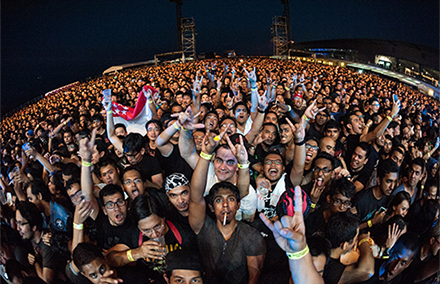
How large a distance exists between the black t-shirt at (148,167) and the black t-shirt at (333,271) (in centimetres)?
237

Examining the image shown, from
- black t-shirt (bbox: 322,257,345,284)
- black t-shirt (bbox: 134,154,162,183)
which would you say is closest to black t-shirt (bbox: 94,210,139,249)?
black t-shirt (bbox: 134,154,162,183)

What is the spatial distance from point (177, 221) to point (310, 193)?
167 cm

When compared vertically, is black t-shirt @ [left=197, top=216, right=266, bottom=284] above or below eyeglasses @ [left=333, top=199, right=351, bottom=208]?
below

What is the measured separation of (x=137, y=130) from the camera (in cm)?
674

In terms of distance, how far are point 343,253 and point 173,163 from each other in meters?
2.40

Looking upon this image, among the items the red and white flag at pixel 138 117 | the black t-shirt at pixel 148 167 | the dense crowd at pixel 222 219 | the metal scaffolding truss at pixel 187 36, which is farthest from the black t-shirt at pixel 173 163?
the metal scaffolding truss at pixel 187 36

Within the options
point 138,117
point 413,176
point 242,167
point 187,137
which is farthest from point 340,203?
point 138,117

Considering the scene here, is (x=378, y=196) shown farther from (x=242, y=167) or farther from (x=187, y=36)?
(x=187, y=36)

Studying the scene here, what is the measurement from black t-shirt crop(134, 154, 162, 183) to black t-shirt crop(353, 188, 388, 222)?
256 centimetres

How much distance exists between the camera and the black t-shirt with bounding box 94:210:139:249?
2.60m

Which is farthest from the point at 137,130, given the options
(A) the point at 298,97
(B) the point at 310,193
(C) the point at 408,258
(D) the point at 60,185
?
(C) the point at 408,258

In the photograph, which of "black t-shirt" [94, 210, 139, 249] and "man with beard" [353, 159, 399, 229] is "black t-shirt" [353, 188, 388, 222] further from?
"black t-shirt" [94, 210, 139, 249]

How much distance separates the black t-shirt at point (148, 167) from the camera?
3600mm

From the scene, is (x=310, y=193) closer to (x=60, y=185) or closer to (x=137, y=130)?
(x=60, y=185)
